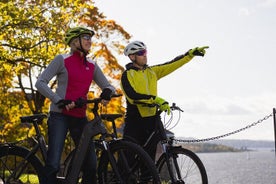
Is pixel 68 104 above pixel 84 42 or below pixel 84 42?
below

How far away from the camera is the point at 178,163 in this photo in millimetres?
6316

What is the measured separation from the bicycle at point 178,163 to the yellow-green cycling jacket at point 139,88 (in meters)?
0.25

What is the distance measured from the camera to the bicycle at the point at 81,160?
5406 mm

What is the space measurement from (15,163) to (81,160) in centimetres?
98

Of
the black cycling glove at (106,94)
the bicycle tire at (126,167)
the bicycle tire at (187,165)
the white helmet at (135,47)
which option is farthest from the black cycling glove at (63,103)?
the white helmet at (135,47)

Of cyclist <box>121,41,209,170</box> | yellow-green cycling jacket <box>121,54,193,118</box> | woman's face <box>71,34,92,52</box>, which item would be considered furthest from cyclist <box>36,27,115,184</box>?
cyclist <box>121,41,209,170</box>

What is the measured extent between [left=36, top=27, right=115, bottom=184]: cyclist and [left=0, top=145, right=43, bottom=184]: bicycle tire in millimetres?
399

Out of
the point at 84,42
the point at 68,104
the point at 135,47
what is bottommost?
the point at 68,104

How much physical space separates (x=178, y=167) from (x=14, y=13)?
10.3m

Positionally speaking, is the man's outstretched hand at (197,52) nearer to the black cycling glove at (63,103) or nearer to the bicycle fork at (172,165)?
the bicycle fork at (172,165)

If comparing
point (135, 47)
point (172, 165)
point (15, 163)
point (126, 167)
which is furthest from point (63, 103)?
point (135, 47)

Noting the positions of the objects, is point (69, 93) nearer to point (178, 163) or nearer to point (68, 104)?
point (68, 104)

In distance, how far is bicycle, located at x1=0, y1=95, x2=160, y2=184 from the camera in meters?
5.41

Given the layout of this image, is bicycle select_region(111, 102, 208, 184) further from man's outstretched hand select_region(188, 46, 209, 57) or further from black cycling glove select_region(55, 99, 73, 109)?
black cycling glove select_region(55, 99, 73, 109)
